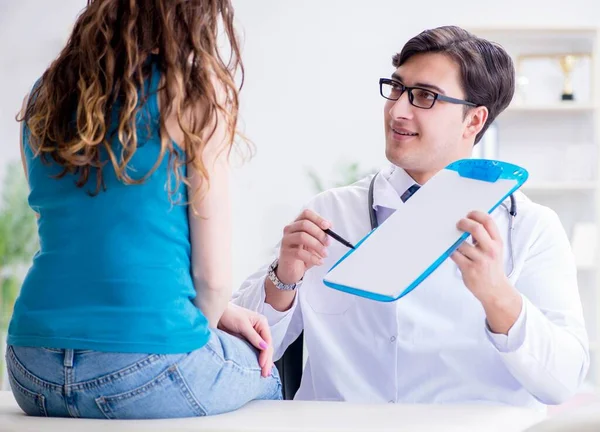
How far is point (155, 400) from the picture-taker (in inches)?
52.1

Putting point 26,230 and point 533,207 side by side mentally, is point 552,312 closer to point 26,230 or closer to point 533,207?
point 533,207

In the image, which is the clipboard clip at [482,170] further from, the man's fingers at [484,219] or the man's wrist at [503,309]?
the man's wrist at [503,309]

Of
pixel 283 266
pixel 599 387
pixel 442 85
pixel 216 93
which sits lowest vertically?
pixel 599 387

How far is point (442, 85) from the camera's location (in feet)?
7.21

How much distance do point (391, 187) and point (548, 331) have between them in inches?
23.3

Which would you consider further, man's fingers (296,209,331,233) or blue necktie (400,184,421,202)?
blue necktie (400,184,421,202)

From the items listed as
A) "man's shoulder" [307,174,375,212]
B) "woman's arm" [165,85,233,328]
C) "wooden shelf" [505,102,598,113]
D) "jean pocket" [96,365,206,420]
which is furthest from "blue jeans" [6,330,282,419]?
"wooden shelf" [505,102,598,113]

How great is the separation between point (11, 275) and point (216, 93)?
4.63 meters

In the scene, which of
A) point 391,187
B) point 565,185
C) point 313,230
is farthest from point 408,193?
point 565,185

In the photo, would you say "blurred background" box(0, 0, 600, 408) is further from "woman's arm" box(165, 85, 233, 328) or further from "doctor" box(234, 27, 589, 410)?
"woman's arm" box(165, 85, 233, 328)

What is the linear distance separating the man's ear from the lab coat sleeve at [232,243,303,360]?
61 cm

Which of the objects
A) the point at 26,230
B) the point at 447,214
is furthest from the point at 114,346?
the point at 26,230

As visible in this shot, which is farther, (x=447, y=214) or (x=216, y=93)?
(x=447, y=214)

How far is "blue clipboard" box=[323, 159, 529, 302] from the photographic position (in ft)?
4.55
